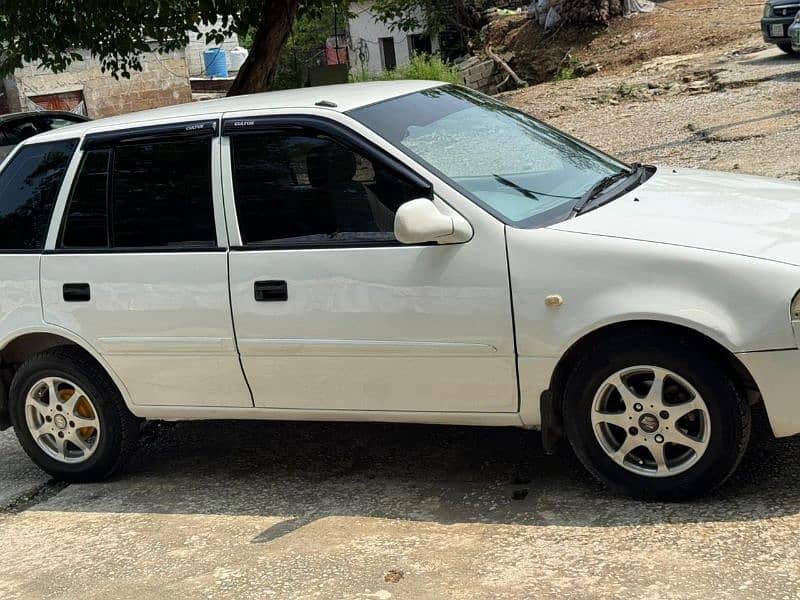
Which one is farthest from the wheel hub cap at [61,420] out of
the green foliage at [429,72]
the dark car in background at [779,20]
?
the green foliage at [429,72]

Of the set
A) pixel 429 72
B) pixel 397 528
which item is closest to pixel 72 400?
pixel 397 528

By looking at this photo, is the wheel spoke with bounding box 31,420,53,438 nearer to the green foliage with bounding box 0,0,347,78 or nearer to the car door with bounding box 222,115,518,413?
the car door with bounding box 222,115,518,413

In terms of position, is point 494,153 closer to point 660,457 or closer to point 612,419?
point 612,419

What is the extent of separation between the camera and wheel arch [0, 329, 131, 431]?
524cm

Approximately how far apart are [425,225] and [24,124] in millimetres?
13120

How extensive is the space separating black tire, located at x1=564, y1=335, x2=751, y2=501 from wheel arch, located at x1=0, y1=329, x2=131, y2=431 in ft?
7.31

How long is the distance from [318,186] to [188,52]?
2881 centimetres

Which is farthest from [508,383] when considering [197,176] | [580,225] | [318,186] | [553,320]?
[197,176]

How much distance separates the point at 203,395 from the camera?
5.05 metres

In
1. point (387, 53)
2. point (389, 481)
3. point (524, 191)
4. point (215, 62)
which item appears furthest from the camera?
point (387, 53)

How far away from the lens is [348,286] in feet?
15.0

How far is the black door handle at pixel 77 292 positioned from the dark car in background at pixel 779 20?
1457 centimetres

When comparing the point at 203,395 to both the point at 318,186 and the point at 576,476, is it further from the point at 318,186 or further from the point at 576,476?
the point at 576,476

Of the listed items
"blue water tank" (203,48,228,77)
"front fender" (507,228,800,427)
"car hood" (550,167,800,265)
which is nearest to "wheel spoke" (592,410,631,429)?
"front fender" (507,228,800,427)
